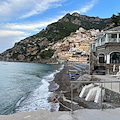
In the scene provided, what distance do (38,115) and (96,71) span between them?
604 inches

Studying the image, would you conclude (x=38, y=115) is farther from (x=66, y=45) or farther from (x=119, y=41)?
(x=66, y=45)

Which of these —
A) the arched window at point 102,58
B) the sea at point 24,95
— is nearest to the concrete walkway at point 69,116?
the sea at point 24,95

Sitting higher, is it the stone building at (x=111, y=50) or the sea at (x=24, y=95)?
the stone building at (x=111, y=50)

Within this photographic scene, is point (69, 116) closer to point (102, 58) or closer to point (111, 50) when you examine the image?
point (111, 50)

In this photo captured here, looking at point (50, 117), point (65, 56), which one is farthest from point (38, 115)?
point (65, 56)

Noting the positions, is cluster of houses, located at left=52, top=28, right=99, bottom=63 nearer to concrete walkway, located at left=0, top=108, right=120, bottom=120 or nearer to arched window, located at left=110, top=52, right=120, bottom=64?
arched window, located at left=110, top=52, right=120, bottom=64

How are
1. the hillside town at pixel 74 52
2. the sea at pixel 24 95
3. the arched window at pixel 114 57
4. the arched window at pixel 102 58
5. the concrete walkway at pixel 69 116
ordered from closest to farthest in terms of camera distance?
the concrete walkway at pixel 69 116
the sea at pixel 24 95
the arched window at pixel 114 57
the arched window at pixel 102 58
the hillside town at pixel 74 52

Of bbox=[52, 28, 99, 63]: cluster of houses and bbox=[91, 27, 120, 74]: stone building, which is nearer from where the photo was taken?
bbox=[91, 27, 120, 74]: stone building

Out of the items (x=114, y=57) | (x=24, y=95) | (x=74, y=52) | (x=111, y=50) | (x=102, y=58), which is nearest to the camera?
(x=24, y=95)

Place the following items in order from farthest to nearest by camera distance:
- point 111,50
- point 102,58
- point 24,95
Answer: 1. point 102,58
2. point 111,50
3. point 24,95

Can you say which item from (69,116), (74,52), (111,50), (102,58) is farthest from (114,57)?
Result: (74,52)

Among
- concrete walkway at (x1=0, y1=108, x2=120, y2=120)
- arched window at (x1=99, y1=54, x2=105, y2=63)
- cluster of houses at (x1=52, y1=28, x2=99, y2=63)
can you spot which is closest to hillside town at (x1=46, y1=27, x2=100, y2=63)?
cluster of houses at (x1=52, y1=28, x2=99, y2=63)

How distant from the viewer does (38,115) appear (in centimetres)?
356

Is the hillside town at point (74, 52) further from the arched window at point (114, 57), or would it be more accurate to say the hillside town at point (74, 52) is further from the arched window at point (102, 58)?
the arched window at point (114, 57)
